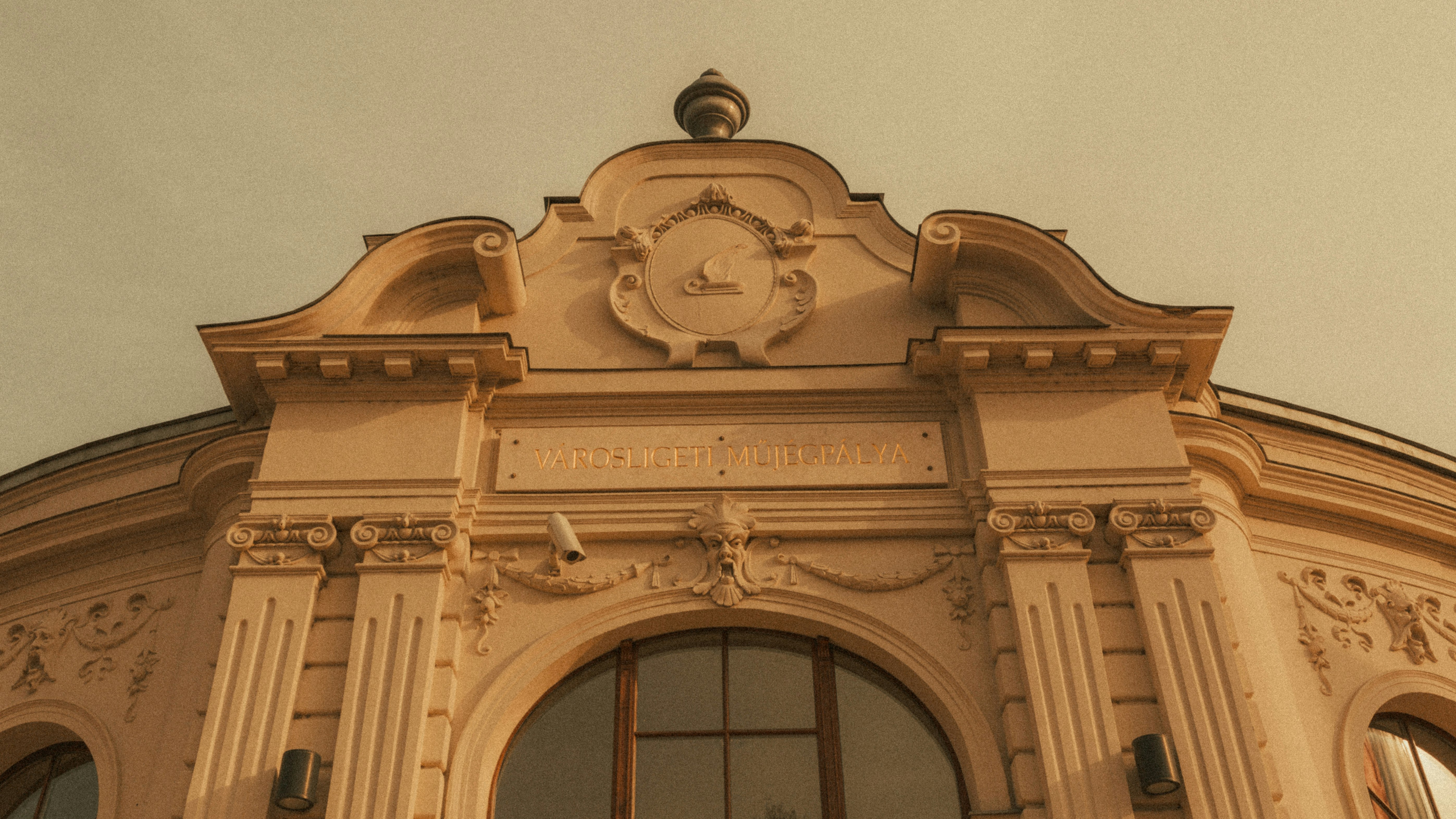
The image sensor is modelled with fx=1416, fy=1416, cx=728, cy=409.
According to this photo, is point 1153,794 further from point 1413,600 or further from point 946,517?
point 1413,600

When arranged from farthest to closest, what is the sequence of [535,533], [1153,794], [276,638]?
[535,533] < [276,638] < [1153,794]

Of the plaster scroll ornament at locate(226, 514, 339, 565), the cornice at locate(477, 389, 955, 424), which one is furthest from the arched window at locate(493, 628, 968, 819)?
the plaster scroll ornament at locate(226, 514, 339, 565)

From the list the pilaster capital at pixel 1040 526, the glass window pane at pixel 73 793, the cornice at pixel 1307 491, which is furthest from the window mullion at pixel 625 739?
the cornice at pixel 1307 491

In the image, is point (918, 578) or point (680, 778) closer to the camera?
point (680, 778)

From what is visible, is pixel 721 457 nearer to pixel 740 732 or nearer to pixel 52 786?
pixel 740 732

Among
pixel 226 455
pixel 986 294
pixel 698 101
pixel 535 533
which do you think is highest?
pixel 698 101

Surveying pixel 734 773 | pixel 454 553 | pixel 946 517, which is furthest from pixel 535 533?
pixel 946 517

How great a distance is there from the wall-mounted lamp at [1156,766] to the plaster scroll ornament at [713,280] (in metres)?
4.48

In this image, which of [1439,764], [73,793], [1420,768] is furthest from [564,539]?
[1439,764]

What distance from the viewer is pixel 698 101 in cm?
1581

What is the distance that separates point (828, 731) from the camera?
10.3m

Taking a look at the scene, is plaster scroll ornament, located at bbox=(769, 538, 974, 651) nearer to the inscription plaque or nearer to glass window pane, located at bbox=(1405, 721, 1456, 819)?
the inscription plaque

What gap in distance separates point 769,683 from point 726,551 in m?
1.04

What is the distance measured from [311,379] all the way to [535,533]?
2.27 m
